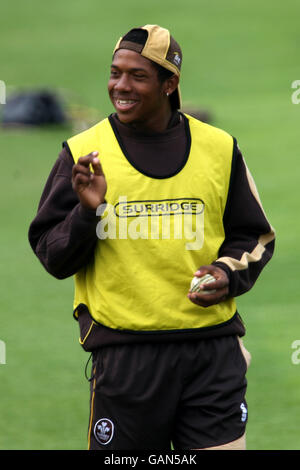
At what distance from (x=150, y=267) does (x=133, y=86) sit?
0.63 m

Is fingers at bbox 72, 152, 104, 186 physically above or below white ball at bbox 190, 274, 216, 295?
above

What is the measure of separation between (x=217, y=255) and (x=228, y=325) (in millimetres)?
257

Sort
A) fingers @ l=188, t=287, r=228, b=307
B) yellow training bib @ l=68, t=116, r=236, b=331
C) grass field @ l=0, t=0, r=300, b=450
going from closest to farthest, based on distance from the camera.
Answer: fingers @ l=188, t=287, r=228, b=307, yellow training bib @ l=68, t=116, r=236, b=331, grass field @ l=0, t=0, r=300, b=450

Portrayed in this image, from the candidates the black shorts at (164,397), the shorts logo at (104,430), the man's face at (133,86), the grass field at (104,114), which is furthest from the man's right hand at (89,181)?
the grass field at (104,114)

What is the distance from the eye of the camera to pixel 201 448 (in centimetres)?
364

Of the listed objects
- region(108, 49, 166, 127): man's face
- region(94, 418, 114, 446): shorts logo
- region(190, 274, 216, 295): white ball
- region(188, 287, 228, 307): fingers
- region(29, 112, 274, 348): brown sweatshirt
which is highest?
region(108, 49, 166, 127): man's face

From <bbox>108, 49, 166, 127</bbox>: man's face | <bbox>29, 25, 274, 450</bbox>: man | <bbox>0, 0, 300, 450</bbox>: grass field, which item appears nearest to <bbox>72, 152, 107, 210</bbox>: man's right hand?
<bbox>29, 25, 274, 450</bbox>: man

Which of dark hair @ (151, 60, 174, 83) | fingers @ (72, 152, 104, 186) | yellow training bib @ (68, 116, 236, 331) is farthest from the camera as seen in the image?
dark hair @ (151, 60, 174, 83)

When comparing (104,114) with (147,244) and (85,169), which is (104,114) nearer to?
(147,244)

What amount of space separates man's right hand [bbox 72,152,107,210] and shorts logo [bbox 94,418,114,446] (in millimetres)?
794

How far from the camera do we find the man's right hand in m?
3.38

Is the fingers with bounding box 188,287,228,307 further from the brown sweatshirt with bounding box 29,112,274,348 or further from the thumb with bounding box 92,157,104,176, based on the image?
the thumb with bounding box 92,157,104,176

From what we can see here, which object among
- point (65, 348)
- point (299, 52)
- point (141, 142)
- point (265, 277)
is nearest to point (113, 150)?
point (141, 142)
